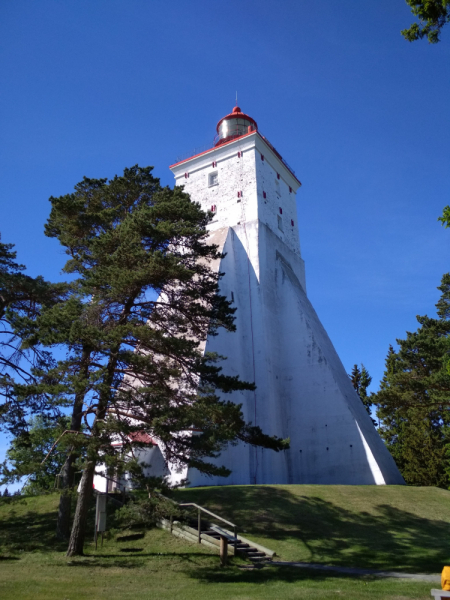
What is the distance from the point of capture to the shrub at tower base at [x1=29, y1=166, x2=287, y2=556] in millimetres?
11477

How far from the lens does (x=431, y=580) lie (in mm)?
9289

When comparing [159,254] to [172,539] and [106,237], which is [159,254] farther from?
[172,539]

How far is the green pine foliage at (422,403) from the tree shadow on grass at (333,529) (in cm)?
756

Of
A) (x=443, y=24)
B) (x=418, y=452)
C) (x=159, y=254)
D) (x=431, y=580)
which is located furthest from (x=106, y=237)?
(x=418, y=452)

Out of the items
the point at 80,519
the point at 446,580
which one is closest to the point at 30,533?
the point at 80,519

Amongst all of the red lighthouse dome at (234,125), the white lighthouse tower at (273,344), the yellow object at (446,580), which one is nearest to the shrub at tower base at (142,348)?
the white lighthouse tower at (273,344)

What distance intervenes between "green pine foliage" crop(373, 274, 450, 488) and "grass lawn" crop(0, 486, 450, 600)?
223 inches

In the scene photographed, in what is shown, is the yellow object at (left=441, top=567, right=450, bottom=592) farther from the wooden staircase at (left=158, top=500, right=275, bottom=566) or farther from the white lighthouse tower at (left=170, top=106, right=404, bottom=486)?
the white lighthouse tower at (left=170, top=106, right=404, bottom=486)

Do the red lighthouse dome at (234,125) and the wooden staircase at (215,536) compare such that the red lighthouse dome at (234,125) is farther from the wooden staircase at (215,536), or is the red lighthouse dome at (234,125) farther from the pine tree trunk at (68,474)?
the wooden staircase at (215,536)

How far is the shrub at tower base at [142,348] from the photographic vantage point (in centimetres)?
1148

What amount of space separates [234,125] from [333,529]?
1089 inches

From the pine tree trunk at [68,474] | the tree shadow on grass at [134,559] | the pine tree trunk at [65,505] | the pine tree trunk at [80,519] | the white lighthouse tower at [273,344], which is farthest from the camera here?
the white lighthouse tower at [273,344]

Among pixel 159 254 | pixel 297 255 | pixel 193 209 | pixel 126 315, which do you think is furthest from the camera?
Result: pixel 297 255

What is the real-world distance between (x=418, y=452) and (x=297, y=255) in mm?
Answer: 16193
